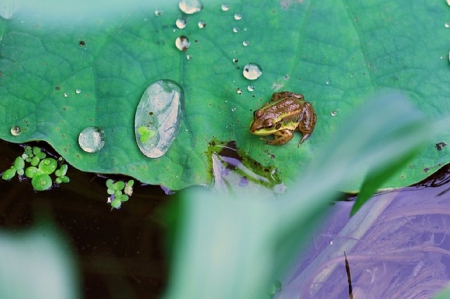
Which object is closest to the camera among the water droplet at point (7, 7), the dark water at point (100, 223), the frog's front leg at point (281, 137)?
the water droplet at point (7, 7)

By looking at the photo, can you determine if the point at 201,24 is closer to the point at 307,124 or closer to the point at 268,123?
the point at 268,123

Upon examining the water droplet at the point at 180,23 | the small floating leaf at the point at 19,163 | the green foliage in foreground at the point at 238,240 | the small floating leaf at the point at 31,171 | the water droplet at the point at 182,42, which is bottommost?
the small floating leaf at the point at 31,171

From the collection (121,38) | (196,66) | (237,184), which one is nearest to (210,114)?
(196,66)

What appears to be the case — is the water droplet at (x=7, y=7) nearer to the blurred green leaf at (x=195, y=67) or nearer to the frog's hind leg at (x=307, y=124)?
the blurred green leaf at (x=195, y=67)

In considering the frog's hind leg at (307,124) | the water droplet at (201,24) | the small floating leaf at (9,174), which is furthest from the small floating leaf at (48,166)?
the frog's hind leg at (307,124)

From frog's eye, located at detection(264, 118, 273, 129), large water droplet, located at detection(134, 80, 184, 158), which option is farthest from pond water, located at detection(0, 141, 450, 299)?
frog's eye, located at detection(264, 118, 273, 129)

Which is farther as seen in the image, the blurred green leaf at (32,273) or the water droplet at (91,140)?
the water droplet at (91,140)

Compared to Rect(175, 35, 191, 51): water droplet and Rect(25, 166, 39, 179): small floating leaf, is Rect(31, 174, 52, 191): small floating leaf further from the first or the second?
Rect(175, 35, 191, 51): water droplet
